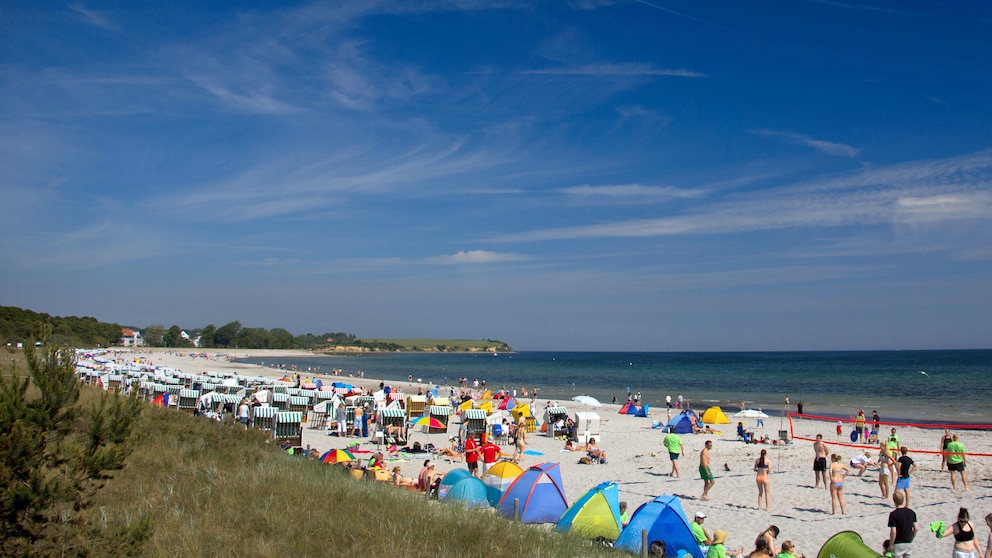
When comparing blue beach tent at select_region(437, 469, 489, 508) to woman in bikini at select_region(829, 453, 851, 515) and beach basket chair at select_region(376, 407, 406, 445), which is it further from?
beach basket chair at select_region(376, 407, 406, 445)

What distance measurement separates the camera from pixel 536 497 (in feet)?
36.2

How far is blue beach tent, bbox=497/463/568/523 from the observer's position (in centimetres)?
1092

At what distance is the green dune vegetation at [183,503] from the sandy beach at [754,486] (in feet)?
19.1

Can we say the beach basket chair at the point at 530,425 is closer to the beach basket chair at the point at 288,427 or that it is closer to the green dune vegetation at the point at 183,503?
the beach basket chair at the point at 288,427

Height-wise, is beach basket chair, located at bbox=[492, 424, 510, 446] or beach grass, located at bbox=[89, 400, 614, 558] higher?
beach grass, located at bbox=[89, 400, 614, 558]

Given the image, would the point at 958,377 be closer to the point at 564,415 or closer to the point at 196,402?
the point at 564,415

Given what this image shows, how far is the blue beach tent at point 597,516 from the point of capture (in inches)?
384

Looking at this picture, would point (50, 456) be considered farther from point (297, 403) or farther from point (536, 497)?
point (297, 403)

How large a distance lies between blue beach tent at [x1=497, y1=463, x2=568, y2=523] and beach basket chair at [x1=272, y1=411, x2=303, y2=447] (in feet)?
32.5

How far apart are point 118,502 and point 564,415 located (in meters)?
18.1

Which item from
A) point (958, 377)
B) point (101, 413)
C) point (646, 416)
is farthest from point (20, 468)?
point (958, 377)

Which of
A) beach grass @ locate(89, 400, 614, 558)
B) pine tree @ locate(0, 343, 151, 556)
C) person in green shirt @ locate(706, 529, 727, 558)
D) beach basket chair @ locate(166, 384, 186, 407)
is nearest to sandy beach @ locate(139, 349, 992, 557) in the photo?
person in green shirt @ locate(706, 529, 727, 558)

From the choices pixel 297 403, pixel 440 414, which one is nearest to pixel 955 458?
pixel 440 414

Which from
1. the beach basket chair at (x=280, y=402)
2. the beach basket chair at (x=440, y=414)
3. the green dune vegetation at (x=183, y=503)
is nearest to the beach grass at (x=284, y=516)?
the green dune vegetation at (x=183, y=503)
